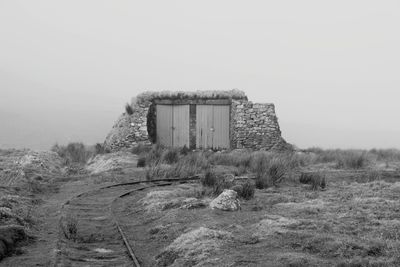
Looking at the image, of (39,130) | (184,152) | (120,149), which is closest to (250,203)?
(184,152)

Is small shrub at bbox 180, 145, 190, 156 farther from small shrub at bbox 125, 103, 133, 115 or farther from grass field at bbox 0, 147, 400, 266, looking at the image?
grass field at bbox 0, 147, 400, 266

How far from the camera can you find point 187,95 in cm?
2914

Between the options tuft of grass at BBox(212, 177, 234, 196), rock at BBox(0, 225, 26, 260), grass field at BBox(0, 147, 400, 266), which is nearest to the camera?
grass field at BBox(0, 147, 400, 266)

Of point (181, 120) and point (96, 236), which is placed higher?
point (181, 120)

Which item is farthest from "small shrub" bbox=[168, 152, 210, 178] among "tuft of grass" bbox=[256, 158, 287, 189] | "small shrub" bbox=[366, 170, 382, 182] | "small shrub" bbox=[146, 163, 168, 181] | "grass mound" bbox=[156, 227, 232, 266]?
"grass mound" bbox=[156, 227, 232, 266]

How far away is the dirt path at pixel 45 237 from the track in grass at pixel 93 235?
0.50 feet

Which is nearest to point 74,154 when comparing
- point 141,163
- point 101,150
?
point 101,150

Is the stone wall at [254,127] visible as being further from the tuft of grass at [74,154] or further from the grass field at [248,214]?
the tuft of grass at [74,154]

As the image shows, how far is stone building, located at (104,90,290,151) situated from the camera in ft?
93.2

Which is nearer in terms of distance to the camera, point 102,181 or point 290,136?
point 102,181

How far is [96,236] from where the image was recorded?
403 inches

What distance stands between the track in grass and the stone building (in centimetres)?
1376

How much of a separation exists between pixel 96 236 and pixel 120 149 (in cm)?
1780

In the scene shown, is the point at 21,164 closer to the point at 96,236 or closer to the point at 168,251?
the point at 96,236
